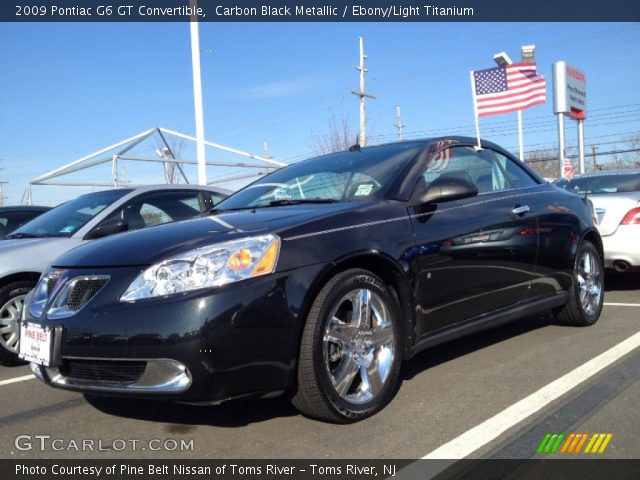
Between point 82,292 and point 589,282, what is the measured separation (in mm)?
4220

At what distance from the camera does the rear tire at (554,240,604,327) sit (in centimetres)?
515

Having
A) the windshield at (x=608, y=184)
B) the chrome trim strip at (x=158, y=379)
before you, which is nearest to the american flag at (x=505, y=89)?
the windshield at (x=608, y=184)

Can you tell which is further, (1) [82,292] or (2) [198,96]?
(2) [198,96]

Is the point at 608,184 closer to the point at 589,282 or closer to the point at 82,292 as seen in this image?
the point at 589,282

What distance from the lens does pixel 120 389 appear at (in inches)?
112

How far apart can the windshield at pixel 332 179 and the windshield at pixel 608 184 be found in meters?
4.03

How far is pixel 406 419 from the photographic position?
324 cm

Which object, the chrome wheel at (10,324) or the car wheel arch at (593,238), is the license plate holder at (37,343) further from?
the car wheel arch at (593,238)

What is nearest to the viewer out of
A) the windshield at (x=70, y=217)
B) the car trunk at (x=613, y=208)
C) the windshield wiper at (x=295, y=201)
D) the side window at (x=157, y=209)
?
the windshield wiper at (x=295, y=201)

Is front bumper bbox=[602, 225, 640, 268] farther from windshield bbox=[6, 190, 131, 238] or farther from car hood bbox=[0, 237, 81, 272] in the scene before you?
car hood bbox=[0, 237, 81, 272]

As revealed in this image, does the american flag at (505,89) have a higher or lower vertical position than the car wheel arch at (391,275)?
higher

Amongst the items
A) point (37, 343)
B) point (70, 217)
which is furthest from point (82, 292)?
point (70, 217)

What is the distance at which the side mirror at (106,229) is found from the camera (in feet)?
16.9

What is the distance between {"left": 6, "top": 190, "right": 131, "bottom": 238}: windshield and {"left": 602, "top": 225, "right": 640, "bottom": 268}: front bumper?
5055mm
